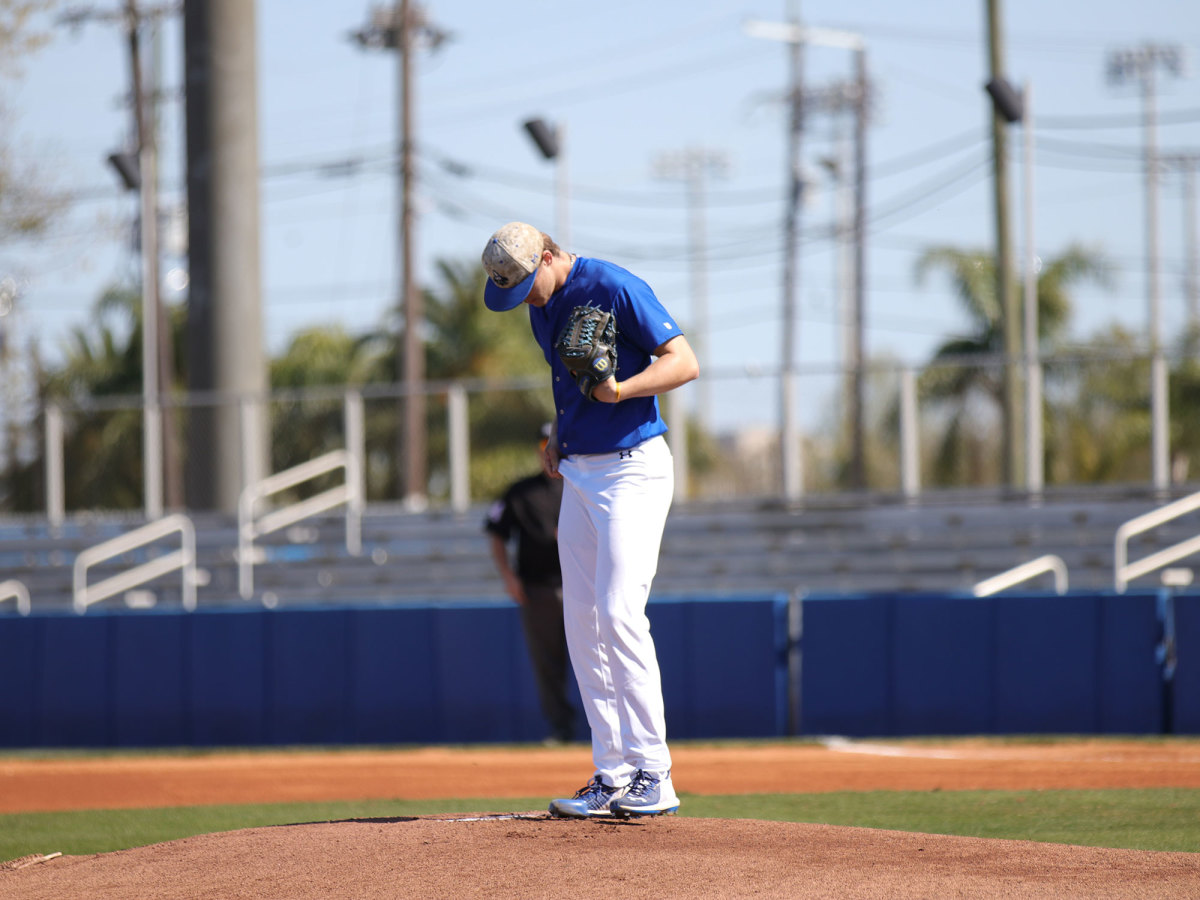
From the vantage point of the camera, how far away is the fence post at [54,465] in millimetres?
17344

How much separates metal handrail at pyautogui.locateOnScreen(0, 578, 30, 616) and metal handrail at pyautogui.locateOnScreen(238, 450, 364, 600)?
236 cm

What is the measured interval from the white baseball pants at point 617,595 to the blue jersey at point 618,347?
6 cm

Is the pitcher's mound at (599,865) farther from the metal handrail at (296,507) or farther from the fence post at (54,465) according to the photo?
the fence post at (54,465)

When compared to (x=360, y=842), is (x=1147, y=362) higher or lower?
higher

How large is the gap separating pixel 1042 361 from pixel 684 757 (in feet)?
21.3

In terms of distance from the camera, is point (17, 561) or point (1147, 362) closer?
point (1147, 362)

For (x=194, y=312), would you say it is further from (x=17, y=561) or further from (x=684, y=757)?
(x=684, y=757)

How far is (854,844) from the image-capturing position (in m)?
4.75

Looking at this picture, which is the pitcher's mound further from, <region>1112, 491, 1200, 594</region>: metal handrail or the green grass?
<region>1112, 491, 1200, 594</region>: metal handrail

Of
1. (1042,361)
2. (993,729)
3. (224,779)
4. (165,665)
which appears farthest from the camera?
(1042,361)

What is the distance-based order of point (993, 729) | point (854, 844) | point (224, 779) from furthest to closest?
1. point (993, 729)
2. point (224, 779)
3. point (854, 844)

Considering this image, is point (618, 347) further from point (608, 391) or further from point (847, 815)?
point (847, 815)

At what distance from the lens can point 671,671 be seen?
36.3 feet

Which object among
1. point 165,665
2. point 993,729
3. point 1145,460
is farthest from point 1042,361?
point 165,665
